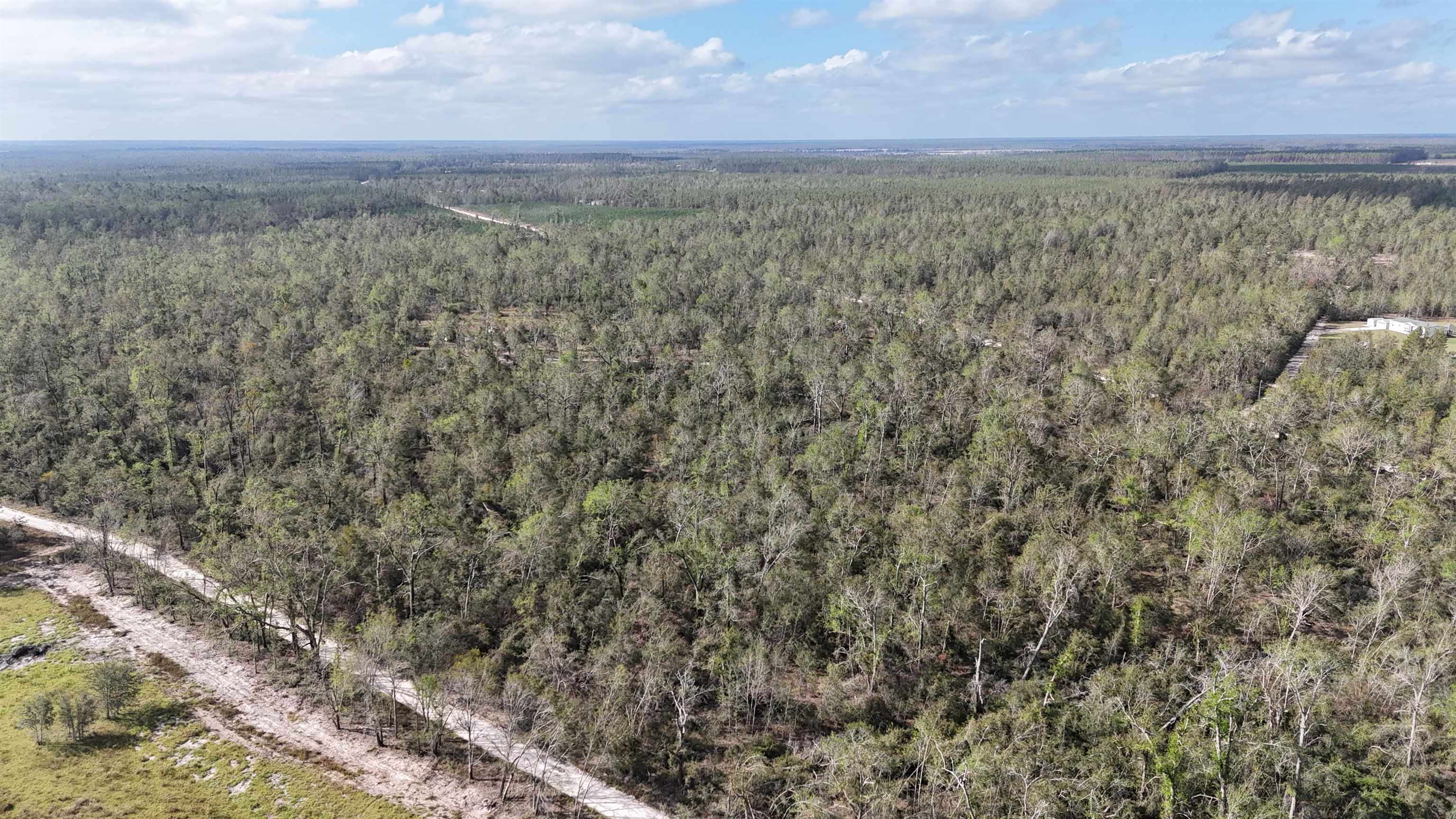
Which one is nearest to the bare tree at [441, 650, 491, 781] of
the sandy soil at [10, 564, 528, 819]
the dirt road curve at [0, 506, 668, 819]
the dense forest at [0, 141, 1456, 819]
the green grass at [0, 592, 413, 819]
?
the dirt road curve at [0, 506, 668, 819]

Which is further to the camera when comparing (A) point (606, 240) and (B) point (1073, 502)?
(A) point (606, 240)

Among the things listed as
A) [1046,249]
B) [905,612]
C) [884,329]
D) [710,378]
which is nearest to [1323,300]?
[1046,249]

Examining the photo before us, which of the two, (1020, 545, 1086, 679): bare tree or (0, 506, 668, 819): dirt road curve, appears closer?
(0, 506, 668, 819): dirt road curve

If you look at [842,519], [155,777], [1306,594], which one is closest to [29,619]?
[155,777]

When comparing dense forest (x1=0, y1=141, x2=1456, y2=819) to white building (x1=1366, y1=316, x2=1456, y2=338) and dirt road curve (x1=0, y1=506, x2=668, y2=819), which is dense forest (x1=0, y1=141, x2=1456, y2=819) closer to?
dirt road curve (x1=0, y1=506, x2=668, y2=819)

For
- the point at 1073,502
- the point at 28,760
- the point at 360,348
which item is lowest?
the point at 28,760

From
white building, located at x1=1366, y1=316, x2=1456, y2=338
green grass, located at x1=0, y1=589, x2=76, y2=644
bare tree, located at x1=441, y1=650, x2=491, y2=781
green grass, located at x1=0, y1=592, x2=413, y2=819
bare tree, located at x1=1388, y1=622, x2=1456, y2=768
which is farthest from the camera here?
white building, located at x1=1366, y1=316, x2=1456, y2=338

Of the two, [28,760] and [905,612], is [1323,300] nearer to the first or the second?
[905,612]
